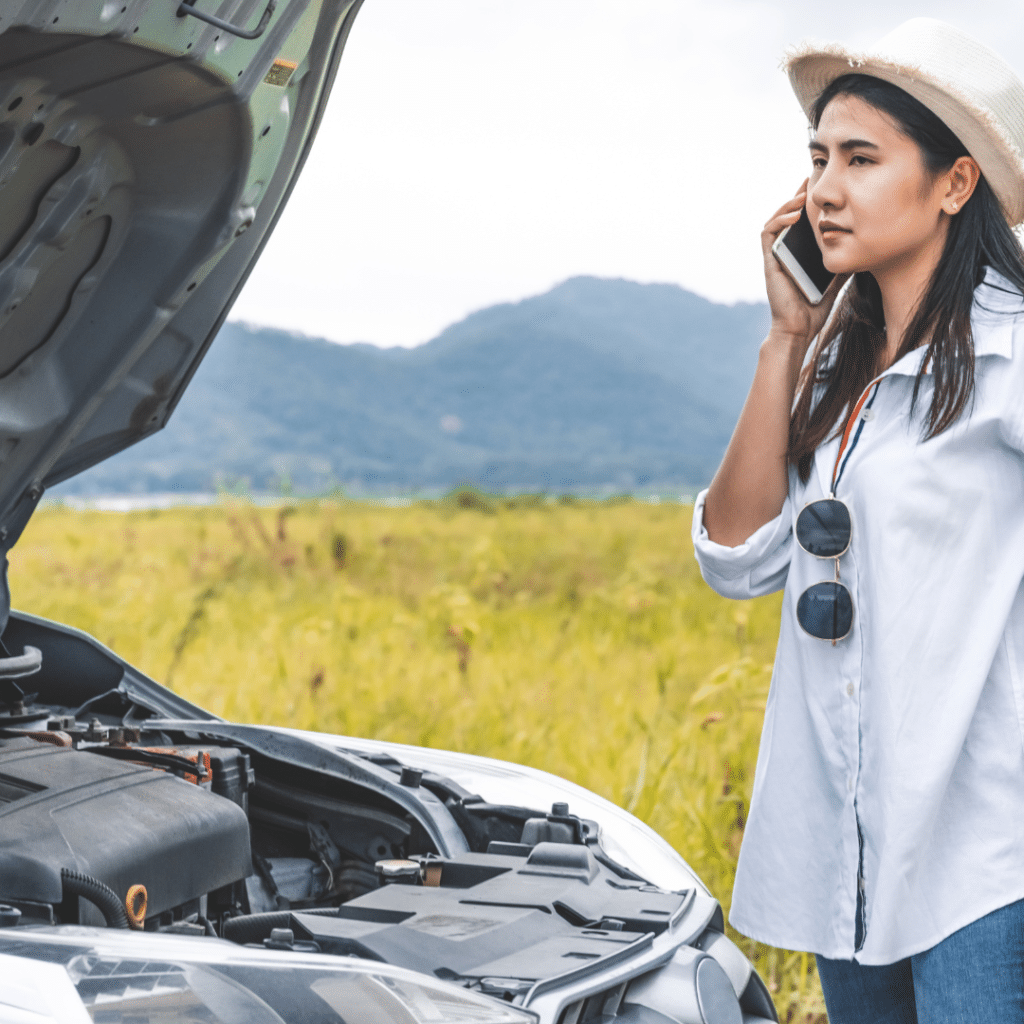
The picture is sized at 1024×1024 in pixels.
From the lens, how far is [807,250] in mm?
1453

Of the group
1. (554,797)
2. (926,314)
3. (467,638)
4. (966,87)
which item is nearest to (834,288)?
(926,314)

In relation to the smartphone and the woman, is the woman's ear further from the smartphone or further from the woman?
the smartphone

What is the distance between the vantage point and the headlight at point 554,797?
1.95 metres

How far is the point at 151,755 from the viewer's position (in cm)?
200

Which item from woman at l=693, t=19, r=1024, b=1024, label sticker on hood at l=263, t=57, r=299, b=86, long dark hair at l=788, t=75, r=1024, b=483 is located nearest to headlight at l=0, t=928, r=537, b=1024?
woman at l=693, t=19, r=1024, b=1024

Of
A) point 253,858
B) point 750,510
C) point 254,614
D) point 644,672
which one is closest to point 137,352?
point 253,858

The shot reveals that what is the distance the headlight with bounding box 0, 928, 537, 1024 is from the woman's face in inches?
34.4

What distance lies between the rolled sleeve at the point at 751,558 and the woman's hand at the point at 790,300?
0.20 m

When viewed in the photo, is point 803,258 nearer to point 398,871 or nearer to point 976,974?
point 976,974

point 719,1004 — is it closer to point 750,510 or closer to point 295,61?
point 750,510

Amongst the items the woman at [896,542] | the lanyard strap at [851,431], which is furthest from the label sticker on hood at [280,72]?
the lanyard strap at [851,431]

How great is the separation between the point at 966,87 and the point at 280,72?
929 millimetres

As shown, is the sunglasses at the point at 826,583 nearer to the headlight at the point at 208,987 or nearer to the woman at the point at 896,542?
the woman at the point at 896,542

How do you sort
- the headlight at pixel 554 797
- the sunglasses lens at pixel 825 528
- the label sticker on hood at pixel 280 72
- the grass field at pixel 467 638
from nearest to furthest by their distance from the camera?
1. the sunglasses lens at pixel 825 528
2. the label sticker on hood at pixel 280 72
3. the headlight at pixel 554 797
4. the grass field at pixel 467 638
